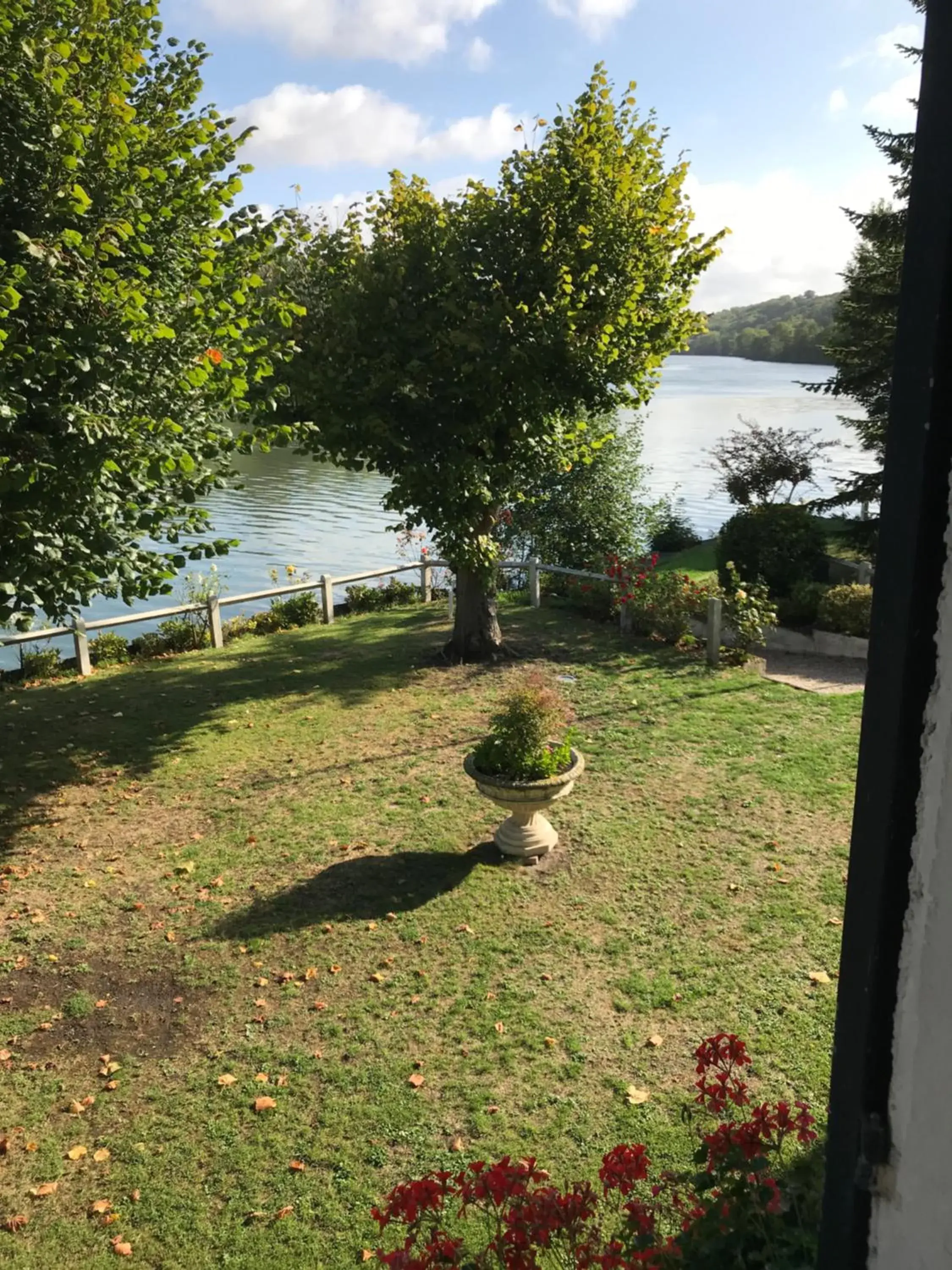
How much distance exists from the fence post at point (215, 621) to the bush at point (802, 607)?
9.87 metres

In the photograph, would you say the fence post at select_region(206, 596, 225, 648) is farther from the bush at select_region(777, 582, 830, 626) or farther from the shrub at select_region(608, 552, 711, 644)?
the bush at select_region(777, 582, 830, 626)

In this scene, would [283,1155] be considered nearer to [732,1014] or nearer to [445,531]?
[732,1014]

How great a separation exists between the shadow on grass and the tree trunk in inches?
243

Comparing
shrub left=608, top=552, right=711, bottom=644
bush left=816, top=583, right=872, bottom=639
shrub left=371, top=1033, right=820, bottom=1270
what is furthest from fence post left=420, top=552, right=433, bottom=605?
shrub left=371, top=1033, right=820, bottom=1270

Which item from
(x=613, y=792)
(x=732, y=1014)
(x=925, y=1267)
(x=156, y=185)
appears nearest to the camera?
(x=925, y=1267)

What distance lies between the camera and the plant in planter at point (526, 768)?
761cm

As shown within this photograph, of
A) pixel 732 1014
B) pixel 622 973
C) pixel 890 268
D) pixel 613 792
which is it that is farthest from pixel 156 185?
pixel 890 268

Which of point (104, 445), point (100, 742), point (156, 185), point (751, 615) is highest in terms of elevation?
point (156, 185)

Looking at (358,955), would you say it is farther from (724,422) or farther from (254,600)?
(724,422)

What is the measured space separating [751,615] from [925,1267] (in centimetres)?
1320

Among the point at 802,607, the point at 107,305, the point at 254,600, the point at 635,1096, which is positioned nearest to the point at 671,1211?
the point at 635,1096

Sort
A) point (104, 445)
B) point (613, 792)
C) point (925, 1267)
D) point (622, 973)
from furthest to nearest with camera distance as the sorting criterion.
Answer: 1. point (613, 792)
2. point (104, 445)
3. point (622, 973)
4. point (925, 1267)

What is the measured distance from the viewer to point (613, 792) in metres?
9.12

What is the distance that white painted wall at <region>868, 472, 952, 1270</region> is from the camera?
3.04ft
